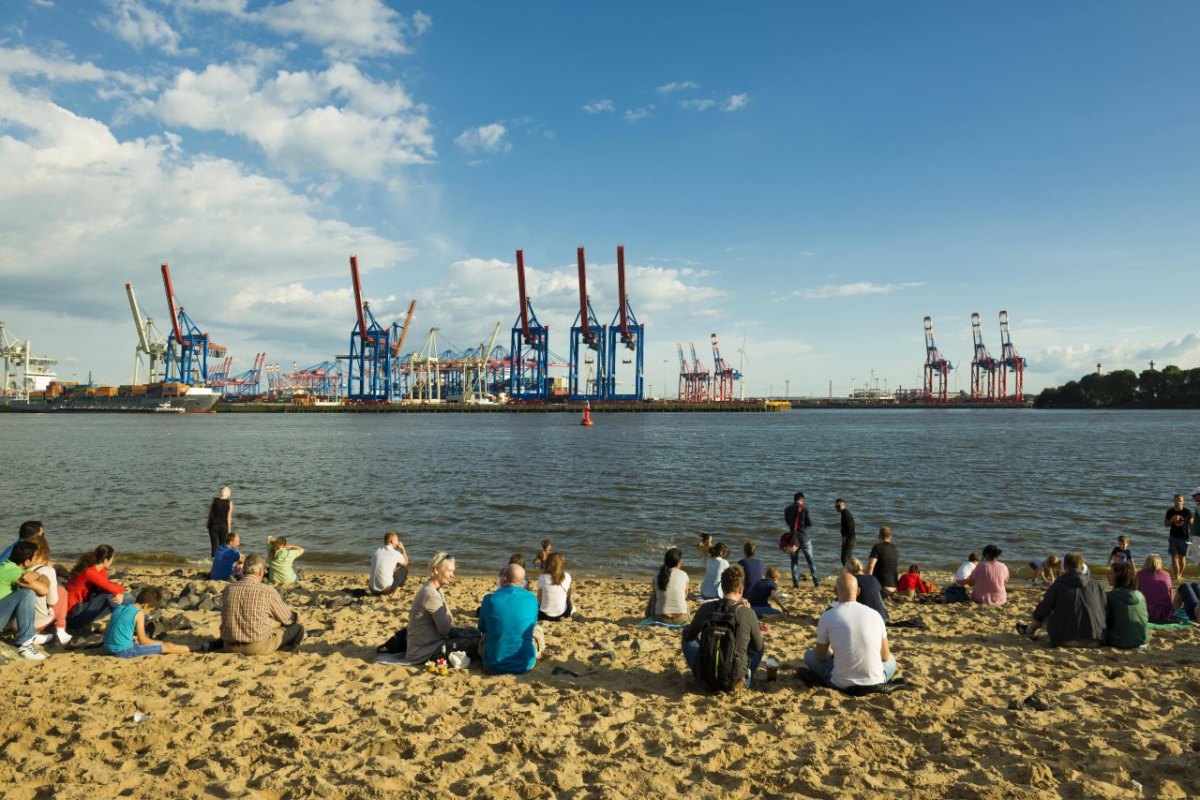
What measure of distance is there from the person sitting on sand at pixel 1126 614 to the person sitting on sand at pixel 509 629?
5748 millimetres

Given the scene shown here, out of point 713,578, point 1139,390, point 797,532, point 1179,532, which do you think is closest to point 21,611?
point 713,578

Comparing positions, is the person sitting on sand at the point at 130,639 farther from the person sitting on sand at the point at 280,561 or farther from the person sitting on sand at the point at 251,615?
the person sitting on sand at the point at 280,561

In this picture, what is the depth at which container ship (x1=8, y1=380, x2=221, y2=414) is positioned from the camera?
113188 millimetres

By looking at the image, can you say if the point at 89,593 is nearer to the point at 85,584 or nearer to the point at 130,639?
the point at 85,584

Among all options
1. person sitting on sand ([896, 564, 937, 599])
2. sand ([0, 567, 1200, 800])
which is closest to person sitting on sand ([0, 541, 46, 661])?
sand ([0, 567, 1200, 800])

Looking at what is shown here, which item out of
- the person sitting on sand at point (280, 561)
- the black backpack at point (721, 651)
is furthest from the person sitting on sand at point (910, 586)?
the person sitting on sand at point (280, 561)

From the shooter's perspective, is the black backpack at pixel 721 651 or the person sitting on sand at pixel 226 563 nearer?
the black backpack at pixel 721 651

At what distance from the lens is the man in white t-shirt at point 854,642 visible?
18.5ft

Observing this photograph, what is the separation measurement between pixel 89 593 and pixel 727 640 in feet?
22.0

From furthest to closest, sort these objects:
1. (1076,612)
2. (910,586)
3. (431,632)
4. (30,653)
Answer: (910,586), (1076,612), (431,632), (30,653)

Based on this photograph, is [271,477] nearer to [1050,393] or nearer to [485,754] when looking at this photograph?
[485,754]

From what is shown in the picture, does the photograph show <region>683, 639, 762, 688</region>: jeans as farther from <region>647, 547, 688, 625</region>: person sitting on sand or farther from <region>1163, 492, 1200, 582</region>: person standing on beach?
Answer: <region>1163, 492, 1200, 582</region>: person standing on beach

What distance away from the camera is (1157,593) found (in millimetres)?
7926

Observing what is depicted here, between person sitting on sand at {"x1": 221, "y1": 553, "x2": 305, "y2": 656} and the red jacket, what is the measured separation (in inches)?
70.2
